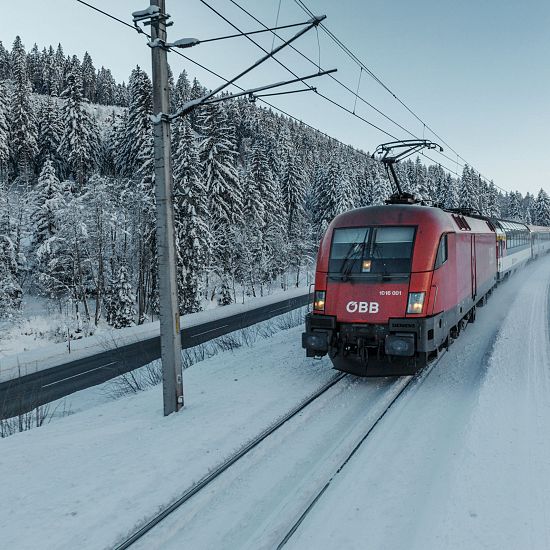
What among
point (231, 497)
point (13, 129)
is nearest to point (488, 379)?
point (231, 497)

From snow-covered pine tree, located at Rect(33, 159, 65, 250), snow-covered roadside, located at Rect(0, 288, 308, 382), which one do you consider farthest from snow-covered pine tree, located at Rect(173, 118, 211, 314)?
snow-covered pine tree, located at Rect(33, 159, 65, 250)

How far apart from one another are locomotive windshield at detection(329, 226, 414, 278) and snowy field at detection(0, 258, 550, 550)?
7.30 feet

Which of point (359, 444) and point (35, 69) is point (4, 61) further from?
point (359, 444)

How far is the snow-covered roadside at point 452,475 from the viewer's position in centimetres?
407

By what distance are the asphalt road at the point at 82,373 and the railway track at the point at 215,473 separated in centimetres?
906

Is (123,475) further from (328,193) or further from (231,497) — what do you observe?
(328,193)

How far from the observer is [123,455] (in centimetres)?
581

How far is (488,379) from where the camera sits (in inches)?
334

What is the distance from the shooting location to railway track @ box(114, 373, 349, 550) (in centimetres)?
415

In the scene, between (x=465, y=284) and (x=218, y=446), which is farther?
(x=465, y=284)

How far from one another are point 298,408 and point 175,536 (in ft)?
10.8

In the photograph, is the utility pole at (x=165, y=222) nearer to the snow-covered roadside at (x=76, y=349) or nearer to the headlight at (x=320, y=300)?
the headlight at (x=320, y=300)

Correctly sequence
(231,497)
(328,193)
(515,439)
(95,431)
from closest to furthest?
(231,497) → (515,439) → (95,431) → (328,193)

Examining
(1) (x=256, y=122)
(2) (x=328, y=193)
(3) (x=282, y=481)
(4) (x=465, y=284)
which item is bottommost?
(3) (x=282, y=481)
